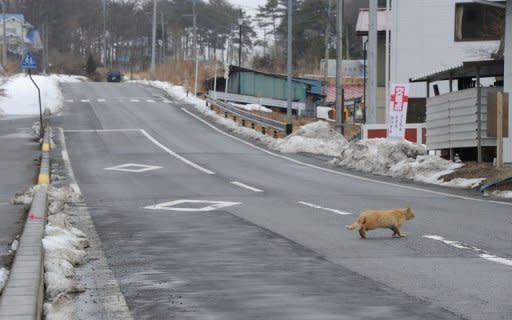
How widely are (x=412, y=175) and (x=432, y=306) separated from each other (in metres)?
17.8

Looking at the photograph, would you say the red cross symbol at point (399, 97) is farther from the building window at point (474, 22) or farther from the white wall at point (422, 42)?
the white wall at point (422, 42)

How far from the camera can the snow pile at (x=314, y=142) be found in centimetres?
3634

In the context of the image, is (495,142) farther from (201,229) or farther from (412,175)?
(201,229)

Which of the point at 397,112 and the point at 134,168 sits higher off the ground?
the point at 397,112

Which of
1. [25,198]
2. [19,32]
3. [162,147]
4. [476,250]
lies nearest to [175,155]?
[162,147]

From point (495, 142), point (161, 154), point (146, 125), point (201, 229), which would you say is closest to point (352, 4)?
point (146, 125)

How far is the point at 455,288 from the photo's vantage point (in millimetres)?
8039

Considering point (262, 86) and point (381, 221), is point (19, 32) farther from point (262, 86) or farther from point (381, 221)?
point (381, 221)

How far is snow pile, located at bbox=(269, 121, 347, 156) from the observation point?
36.3 meters

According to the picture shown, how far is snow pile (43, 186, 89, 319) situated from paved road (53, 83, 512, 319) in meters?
0.41

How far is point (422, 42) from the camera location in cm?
5306

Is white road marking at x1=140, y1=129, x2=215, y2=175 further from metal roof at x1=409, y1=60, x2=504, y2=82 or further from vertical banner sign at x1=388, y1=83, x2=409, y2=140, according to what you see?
metal roof at x1=409, y1=60, x2=504, y2=82

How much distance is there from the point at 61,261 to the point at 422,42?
150ft

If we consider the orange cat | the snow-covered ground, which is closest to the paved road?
the orange cat
